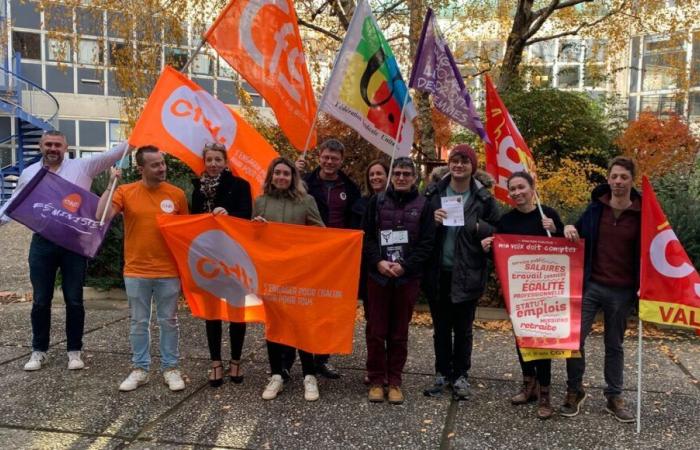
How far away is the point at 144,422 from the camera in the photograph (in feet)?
13.0

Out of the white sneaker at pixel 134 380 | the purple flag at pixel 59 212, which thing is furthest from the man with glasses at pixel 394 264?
the purple flag at pixel 59 212

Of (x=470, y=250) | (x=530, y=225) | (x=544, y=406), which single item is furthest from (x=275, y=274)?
(x=544, y=406)

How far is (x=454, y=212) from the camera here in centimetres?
428

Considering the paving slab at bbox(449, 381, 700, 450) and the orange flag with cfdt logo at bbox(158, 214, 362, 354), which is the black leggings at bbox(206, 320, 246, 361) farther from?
the paving slab at bbox(449, 381, 700, 450)

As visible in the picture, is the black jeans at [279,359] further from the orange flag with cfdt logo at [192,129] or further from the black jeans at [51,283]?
the black jeans at [51,283]

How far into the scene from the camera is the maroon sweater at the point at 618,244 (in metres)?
4.00

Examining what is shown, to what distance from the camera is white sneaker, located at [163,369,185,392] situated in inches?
178

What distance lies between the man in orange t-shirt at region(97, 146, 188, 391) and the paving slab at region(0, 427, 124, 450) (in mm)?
772

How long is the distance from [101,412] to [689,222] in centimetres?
664

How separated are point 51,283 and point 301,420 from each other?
2622 mm

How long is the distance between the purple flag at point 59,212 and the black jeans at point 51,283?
0.17 meters

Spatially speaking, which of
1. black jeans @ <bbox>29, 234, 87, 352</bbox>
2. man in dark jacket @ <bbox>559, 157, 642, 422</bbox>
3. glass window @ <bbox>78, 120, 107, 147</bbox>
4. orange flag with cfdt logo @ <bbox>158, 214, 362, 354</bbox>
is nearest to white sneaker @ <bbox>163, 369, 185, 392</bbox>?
orange flag with cfdt logo @ <bbox>158, 214, 362, 354</bbox>

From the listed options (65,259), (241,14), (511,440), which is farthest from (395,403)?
(241,14)

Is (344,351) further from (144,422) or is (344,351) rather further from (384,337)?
(144,422)
